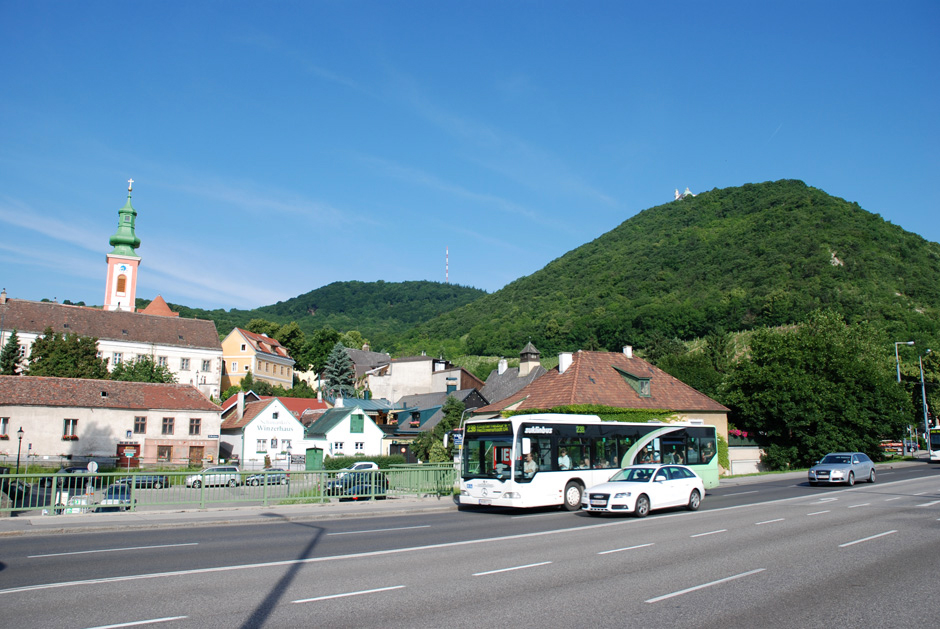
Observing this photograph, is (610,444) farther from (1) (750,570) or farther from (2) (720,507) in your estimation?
(1) (750,570)

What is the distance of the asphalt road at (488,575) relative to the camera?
7.94 meters

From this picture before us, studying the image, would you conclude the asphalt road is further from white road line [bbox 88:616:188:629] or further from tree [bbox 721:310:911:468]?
tree [bbox 721:310:911:468]

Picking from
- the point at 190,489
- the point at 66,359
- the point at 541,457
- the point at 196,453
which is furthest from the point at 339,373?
the point at 541,457

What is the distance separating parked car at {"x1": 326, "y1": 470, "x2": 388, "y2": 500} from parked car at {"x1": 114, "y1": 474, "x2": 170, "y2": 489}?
226 inches

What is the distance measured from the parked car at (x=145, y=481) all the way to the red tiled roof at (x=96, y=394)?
32226mm

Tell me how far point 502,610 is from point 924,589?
240 inches

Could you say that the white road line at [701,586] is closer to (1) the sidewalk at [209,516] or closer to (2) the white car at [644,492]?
(2) the white car at [644,492]

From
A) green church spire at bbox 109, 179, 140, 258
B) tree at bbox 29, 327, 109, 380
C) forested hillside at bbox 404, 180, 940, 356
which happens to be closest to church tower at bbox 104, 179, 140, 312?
green church spire at bbox 109, 179, 140, 258

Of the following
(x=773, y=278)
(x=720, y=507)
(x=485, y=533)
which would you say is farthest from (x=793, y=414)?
(x=773, y=278)

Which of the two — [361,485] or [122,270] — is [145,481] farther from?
[122,270]

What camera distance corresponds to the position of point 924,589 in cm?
938

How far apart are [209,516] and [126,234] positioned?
90.2 m

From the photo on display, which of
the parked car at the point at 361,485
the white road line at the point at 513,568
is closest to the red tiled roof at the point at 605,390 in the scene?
the parked car at the point at 361,485

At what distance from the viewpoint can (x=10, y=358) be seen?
65750mm
